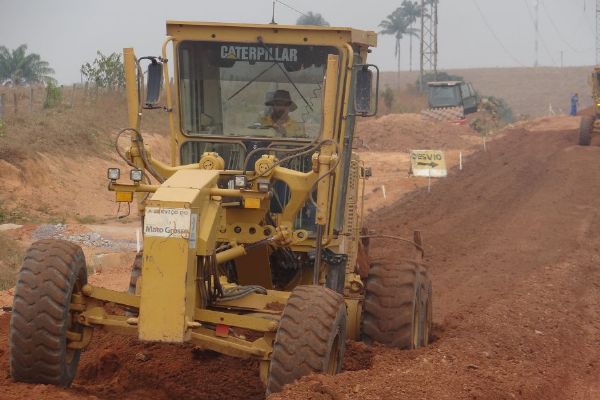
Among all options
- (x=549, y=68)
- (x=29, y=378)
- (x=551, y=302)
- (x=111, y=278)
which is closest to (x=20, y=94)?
(x=111, y=278)

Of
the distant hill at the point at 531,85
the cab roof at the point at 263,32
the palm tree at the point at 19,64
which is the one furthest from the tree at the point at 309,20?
the distant hill at the point at 531,85

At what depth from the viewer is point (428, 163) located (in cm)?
2614

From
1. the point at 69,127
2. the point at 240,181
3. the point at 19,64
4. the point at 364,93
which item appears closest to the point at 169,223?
the point at 240,181

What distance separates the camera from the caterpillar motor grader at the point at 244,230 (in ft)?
23.3

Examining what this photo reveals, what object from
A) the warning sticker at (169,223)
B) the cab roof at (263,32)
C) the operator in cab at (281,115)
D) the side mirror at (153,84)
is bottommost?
the warning sticker at (169,223)

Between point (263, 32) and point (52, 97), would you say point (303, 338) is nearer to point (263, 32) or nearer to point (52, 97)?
point (263, 32)

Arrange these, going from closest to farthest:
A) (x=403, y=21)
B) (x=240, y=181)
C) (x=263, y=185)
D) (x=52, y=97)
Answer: (x=240, y=181) → (x=263, y=185) → (x=52, y=97) → (x=403, y=21)

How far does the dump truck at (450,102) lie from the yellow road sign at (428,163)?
25.3 meters

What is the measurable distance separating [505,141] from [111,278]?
26.6m

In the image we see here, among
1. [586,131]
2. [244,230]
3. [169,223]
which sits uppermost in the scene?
[586,131]

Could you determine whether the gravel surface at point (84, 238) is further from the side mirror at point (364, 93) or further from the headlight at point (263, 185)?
the headlight at point (263, 185)

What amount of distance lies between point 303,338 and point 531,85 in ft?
350

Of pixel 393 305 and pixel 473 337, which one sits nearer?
pixel 393 305

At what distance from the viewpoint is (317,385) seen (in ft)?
21.9
